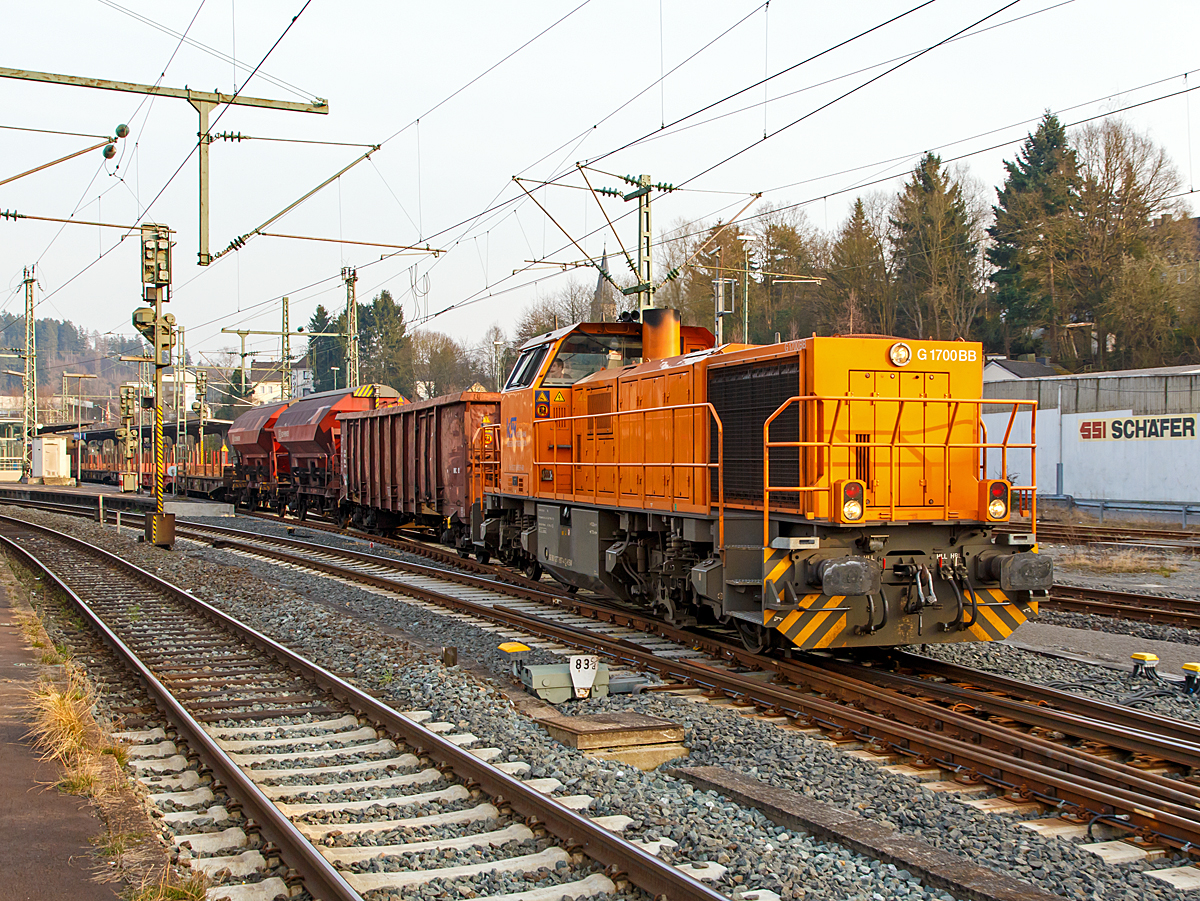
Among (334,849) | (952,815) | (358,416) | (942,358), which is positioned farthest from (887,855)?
(358,416)

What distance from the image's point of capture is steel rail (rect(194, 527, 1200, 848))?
4.98m

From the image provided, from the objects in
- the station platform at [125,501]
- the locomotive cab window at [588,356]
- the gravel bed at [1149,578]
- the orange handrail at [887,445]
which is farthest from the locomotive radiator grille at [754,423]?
the station platform at [125,501]

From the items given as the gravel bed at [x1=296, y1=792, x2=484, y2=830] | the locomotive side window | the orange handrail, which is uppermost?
the locomotive side window

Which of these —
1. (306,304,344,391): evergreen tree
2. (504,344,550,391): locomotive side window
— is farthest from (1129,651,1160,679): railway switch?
(306,304,344,391): evergreen tree

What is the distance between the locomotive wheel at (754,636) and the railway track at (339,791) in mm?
3180

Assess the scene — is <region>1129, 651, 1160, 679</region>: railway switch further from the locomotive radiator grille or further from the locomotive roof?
the locomotive roof

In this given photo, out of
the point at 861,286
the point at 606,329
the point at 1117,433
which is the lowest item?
the point at 1117,433

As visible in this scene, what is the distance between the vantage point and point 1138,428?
2778cm

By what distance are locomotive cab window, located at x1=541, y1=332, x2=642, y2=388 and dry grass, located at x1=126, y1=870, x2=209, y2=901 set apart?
9227mm

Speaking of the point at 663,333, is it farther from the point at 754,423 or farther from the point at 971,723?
the point at 971,723

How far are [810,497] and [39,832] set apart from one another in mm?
5782

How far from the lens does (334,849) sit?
4719 mm

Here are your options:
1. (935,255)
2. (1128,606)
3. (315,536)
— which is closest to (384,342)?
(935,255)

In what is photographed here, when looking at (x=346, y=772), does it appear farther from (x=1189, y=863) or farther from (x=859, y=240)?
(x=859, y=240)
